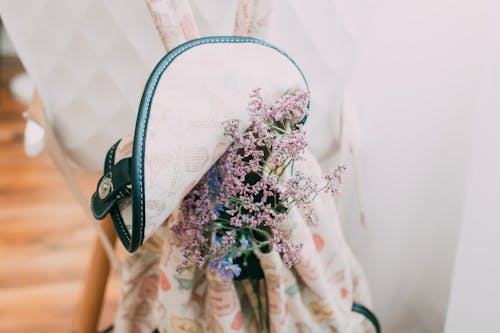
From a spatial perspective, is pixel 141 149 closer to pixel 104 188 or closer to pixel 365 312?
pixel 104 188

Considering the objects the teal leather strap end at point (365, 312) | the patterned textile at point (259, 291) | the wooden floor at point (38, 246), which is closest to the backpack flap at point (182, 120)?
the patterned textile at point (259, 291)

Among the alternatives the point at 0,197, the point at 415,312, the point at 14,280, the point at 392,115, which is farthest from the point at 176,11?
the point at 0,197

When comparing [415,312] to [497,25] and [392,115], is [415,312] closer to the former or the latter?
[392,115]

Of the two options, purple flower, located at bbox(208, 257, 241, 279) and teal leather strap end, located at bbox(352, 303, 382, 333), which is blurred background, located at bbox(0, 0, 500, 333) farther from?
purple flower, located at bbox(208, 257, 241, 279)

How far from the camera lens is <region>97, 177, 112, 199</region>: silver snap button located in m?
0.50

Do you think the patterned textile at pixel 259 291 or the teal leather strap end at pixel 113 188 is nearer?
the teal leather strap end at pixel 113 188

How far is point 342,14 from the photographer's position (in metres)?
0.58

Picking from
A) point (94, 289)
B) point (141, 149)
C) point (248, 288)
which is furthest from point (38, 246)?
point (141, 149)

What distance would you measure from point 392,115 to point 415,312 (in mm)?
313

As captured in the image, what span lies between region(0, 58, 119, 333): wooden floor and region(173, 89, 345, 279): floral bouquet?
58 cm

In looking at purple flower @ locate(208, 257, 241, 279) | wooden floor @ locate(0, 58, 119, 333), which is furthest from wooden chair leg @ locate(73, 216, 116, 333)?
Answer: purple flower @ locate(208, 257, 241, 279)

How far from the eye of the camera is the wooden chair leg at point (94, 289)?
0.88m

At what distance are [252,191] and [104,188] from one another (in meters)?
0.13

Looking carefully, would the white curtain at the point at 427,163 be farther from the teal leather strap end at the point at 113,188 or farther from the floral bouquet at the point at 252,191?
the teal leather strap end at the point at 113,188
